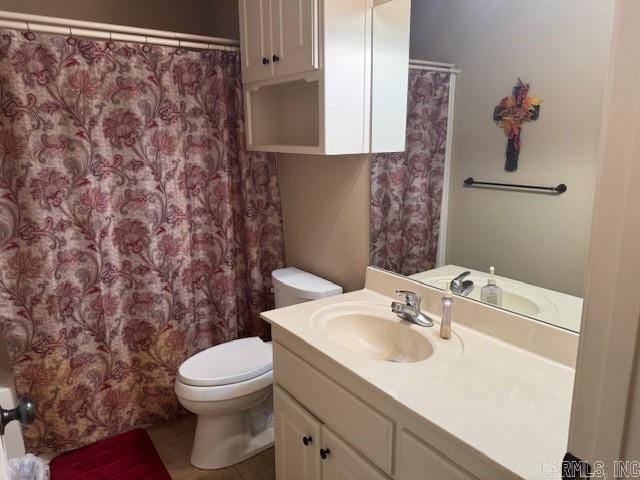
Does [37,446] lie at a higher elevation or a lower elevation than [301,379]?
lower

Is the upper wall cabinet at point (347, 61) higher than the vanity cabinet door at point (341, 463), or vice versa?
the upper wall cabinet at point (347, 61)

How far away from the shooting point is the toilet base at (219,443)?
6.57 feet

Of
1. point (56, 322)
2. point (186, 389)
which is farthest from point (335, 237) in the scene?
point (56, 322)

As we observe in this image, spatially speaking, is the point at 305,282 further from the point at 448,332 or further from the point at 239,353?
the point at 448,332

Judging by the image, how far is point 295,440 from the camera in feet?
4.99

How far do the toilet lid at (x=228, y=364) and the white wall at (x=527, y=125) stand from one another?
0.97m

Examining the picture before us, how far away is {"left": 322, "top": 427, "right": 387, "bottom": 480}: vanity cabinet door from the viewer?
1208 millimetres

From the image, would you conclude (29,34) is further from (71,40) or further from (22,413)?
(22,413)

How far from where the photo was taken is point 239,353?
6.77ft

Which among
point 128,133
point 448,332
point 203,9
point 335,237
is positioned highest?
point 203,9

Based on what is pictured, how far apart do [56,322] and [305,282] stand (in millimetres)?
1097

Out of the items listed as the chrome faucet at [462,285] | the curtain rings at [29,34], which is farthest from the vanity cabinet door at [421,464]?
the curtain rings at [29,34]

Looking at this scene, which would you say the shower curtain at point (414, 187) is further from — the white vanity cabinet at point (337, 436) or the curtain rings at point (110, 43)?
the curtain rings at point (110, 43)

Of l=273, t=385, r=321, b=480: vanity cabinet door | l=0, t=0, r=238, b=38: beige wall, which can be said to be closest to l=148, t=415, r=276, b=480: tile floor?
l=273, t=385, r=321, b=480: vanity cabinet door
